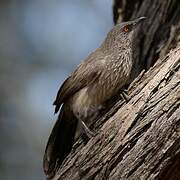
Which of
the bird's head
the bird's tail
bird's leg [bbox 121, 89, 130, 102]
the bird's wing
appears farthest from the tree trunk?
the bird's head

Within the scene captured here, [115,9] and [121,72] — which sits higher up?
[115,9]

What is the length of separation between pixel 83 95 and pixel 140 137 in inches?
41.2

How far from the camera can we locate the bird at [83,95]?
17.3 ft

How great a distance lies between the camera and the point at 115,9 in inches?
262

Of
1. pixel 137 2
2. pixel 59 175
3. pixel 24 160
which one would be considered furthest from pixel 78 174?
pixel 24 160

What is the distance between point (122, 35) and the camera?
588 centimetres

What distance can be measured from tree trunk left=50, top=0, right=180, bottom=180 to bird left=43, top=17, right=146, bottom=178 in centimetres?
26

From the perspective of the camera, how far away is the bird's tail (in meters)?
5.17

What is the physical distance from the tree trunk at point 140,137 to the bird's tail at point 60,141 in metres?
0.18

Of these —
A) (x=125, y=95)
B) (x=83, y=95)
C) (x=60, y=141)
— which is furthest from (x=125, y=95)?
(x=60, y=141)

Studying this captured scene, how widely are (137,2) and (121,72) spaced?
4.28 ft

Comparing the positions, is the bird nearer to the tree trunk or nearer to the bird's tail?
→ the bird's tail

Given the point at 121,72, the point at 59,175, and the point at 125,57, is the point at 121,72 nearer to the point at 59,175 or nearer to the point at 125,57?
the point at 125,57

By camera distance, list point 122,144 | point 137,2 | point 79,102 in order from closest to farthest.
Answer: point 122,144
point 79,102
point 137,2
